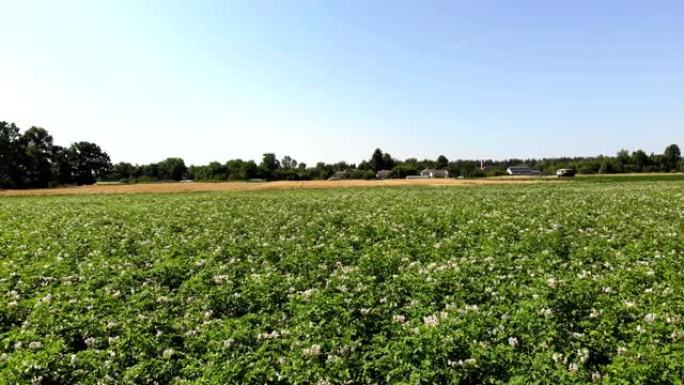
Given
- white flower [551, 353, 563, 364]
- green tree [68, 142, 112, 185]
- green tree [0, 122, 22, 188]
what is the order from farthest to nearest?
green tree [68, 142, 112, 185] → green tree [0, 122, 22, 188] → white flower [551, 353, 563, 364]

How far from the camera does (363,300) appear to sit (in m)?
9.11

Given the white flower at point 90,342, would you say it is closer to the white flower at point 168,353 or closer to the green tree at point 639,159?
the white flower at point 168,353

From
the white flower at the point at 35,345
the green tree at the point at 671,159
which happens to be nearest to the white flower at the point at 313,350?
the white flower at the point at 35,345

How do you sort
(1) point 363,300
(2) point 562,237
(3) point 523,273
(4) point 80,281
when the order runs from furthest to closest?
(2) point 562,237 < (4) point 80,281 < (3) point 523,273 < (1) point 363,300

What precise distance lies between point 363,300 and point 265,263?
465 centimetres

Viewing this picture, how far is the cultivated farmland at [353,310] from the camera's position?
6473 millimetres

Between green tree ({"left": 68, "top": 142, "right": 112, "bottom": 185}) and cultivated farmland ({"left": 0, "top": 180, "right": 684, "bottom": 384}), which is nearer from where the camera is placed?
cultivated farmland ({"left": 0, "top": 180, "right": 684, "bottom": 384})

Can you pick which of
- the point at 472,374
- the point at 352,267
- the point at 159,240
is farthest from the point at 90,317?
the point at 159,240

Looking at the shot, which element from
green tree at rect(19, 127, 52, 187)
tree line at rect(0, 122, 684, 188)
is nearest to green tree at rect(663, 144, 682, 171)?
tree line at rect(0, 122, 684, 188)

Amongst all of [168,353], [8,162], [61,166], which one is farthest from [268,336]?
[61,166]

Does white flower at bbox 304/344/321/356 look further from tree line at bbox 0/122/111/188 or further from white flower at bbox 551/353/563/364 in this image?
tree line at bbox 0/122/111/188

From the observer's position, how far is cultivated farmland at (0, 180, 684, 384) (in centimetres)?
647

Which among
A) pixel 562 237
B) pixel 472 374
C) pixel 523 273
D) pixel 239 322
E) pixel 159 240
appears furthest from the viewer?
pixel 159 240

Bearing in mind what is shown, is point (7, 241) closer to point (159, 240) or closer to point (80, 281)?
point (159, 240)
